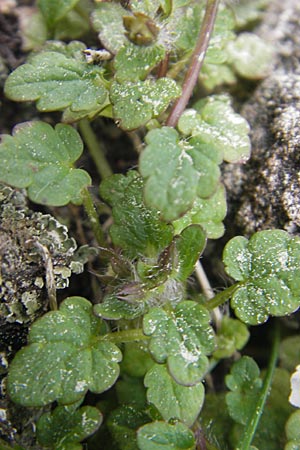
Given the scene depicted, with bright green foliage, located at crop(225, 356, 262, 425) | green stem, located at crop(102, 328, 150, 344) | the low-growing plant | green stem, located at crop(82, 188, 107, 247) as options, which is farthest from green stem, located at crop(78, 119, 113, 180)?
bright green foliage, located at crop(225, 356, 262, 425)

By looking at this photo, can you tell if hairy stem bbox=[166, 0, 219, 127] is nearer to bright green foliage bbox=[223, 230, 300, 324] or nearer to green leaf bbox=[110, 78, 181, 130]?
green leaf bbox=[110, 78, 181, 130]

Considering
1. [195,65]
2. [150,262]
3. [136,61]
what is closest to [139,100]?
[136,61]

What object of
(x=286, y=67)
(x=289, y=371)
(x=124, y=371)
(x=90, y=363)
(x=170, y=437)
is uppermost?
(x=286, y=67)

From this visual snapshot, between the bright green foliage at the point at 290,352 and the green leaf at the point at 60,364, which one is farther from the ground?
the green leaf at the point at 60,364

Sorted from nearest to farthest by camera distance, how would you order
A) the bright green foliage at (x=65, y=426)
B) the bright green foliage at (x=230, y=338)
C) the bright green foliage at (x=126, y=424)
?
the bright green foliage at (x=65, y=426) → the bright green foliage at (x=126, y=424) → the bright green foliage at (x=230, y=338)

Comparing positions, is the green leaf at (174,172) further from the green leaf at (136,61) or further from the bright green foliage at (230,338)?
the bright green foliage at (230,338)

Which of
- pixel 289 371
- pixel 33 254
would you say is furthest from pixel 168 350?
pixel 289 371

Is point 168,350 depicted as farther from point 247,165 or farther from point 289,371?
point 247,165

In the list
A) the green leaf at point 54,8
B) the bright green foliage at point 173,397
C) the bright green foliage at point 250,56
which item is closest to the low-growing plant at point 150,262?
the bright green foliage at point 173,397
